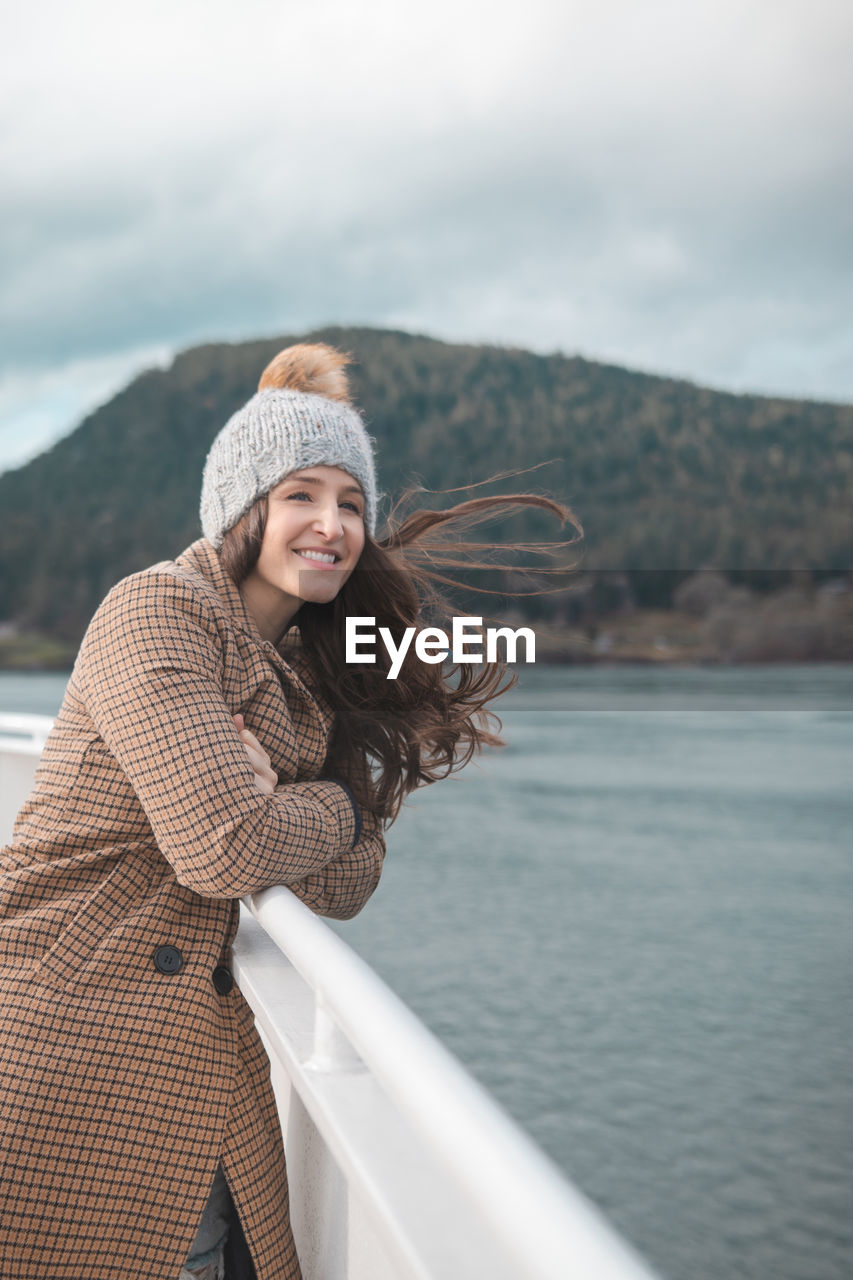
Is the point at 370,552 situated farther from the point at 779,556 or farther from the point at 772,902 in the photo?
the point at 779,556

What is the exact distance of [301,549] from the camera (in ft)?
5.05

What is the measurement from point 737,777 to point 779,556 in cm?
2123

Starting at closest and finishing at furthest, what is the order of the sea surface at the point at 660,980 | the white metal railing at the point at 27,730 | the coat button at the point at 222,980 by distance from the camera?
the coat button at the point at 222,980 → the white metal railing at the point at 27,730 → the sea surface at the point at 660,980

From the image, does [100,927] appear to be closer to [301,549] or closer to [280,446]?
[301,549]

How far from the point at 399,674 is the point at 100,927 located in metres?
0.65

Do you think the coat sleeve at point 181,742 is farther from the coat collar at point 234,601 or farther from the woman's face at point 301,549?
the woman's face at point 301,549

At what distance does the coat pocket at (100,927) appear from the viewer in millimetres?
1141

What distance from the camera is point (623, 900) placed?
2148 cm

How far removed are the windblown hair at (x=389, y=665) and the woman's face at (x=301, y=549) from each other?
0.09ft

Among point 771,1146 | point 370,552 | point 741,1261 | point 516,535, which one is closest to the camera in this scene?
point 370,552

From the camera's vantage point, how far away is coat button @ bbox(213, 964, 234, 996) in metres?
1.26

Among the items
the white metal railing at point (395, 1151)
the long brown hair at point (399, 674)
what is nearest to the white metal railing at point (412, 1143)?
the white metal railing at point (395, 1151)

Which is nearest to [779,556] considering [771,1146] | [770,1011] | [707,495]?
[707,495]

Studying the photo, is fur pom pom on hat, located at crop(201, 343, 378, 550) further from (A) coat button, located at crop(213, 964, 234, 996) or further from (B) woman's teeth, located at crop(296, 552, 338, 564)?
(A) coat button, located at crop(213, 964, 234, 996)
